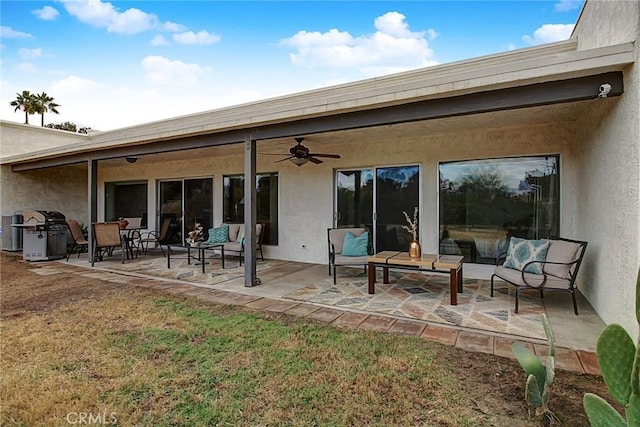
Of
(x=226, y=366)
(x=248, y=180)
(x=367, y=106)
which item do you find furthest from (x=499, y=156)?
(x=226, y=366)

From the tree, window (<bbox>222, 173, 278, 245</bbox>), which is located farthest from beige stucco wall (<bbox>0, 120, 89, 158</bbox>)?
the tree

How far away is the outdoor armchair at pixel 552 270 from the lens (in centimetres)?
392

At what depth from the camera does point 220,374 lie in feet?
8.67

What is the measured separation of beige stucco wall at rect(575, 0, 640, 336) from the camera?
2.80 meters

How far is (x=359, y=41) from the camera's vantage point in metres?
9.25

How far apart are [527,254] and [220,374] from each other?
4142mm

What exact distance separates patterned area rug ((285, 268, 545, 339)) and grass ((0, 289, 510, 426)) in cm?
84

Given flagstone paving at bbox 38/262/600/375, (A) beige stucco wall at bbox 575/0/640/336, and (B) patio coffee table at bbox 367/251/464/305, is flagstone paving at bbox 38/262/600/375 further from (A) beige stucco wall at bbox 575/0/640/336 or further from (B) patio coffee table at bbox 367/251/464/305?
(B) patio coffee table at bbox 367/251/464/305

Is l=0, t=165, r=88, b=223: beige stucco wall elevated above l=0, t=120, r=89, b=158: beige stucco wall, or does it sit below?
below

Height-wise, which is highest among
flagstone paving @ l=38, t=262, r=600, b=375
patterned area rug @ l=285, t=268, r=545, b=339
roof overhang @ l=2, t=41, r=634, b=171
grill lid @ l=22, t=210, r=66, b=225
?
roof overhang @ l=2, t=41, r=634, b=171

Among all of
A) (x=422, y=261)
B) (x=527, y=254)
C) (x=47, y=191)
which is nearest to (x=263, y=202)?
(x=422, y=261)

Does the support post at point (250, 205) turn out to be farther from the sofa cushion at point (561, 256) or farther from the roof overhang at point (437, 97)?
the sofa cushion at point (561, 256)

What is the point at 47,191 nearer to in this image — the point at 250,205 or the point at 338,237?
the point at 250,205

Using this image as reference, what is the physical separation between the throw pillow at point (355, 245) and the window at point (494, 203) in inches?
62.2
